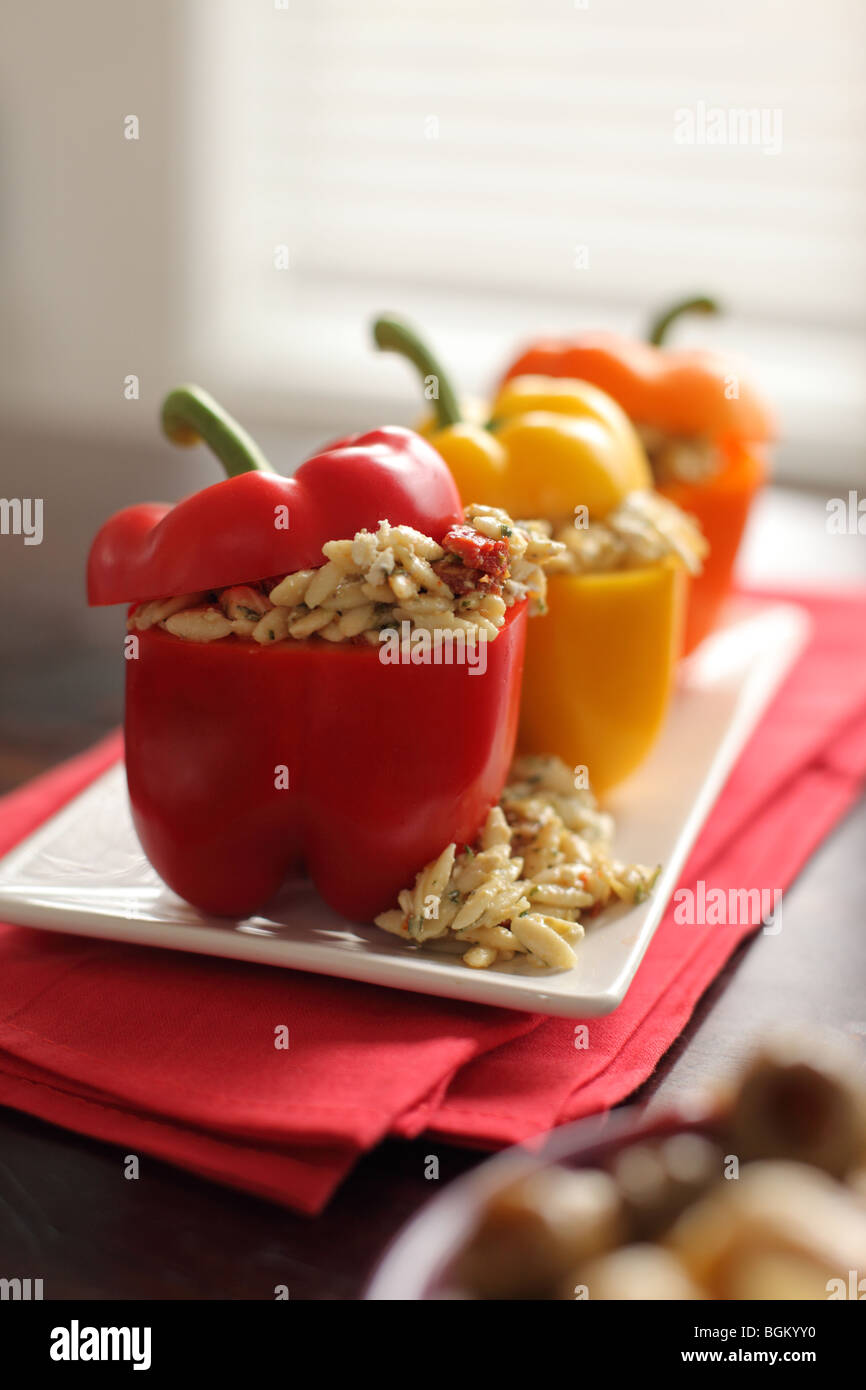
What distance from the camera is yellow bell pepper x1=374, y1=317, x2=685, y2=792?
133 cm

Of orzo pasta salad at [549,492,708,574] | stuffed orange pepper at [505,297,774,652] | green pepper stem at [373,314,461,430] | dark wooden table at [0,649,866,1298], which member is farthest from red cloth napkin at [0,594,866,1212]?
stuffed orange pepper at [505,297,774,652]

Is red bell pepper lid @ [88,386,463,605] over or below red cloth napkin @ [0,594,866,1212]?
over

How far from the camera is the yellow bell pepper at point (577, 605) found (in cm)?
133

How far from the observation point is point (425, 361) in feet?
4.65

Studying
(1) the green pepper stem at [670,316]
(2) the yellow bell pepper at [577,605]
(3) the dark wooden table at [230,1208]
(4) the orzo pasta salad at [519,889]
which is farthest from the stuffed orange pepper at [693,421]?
(3) the dark wooden table at [230,1208]

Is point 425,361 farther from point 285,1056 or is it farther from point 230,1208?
point 230,1208

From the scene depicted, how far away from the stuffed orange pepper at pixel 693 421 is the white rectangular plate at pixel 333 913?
0.34m

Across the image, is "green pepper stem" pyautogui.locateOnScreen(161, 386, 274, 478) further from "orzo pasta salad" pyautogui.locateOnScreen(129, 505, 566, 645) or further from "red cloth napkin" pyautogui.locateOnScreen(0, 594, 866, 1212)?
"red cloth napkin" pyautogui.locateOnScreen(0, 594, 866, 1212)

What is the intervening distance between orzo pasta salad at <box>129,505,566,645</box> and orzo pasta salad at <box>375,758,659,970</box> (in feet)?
0.60

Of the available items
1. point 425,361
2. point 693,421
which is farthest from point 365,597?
point 693,421

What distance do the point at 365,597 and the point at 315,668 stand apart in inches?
2.6
